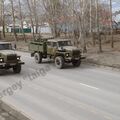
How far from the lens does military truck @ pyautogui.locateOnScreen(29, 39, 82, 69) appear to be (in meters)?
24.1

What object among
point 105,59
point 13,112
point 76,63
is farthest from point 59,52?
point 13,112

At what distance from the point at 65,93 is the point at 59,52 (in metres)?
9.04

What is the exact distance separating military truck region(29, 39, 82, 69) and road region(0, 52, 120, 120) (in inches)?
42.5

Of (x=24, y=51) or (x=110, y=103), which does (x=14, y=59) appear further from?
(x=24, y=51)

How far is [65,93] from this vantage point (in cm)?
1566

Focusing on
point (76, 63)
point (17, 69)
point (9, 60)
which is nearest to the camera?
point (9, 60)

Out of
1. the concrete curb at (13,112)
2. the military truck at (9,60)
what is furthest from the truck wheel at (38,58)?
the concrete curb at (13,112)

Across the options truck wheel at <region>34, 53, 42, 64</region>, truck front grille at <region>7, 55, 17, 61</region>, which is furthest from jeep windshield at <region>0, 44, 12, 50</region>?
truck wheel at <region>34, 53, 42, 64</region>

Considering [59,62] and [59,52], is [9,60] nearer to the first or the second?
[59,62]

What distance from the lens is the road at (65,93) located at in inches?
487

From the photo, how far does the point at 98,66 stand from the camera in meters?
25.1

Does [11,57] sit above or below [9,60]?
above

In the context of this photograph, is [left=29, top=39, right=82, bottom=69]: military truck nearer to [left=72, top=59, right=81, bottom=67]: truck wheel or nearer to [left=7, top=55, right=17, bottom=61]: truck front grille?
[left=72, top=59, right=81, bottom=67]: truck wheel

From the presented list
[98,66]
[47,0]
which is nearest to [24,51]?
[47,0]
